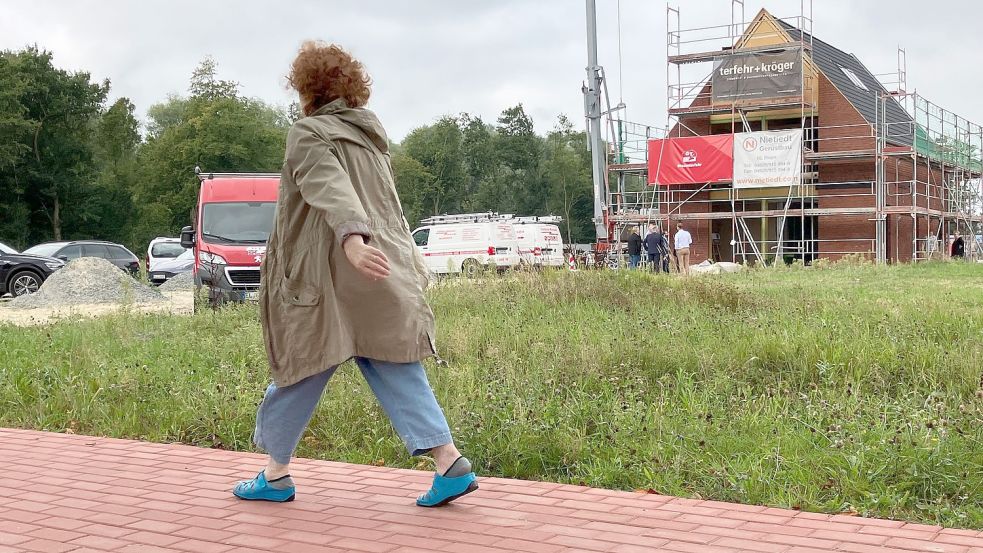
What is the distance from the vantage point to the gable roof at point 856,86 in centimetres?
3884

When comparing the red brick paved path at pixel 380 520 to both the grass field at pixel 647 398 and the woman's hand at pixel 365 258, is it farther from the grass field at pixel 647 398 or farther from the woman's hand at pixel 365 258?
the woman's hand at pixel 365 258

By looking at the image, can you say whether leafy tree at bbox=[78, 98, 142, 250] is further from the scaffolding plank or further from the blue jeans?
the blue jeans

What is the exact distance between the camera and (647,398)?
6348 mm

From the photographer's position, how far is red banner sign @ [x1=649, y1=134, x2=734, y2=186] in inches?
1487

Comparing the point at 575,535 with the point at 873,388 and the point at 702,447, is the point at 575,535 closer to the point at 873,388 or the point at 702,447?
the point at 702,447

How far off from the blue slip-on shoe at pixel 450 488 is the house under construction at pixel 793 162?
32.9m

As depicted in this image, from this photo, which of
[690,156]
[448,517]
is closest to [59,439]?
[448,517]

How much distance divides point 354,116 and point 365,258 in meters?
0.76

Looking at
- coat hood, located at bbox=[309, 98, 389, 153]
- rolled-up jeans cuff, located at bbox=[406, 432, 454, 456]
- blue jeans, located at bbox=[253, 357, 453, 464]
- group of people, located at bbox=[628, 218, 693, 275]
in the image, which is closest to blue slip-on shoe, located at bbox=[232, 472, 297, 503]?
blue jeans, located at bbox=[253, 357, 453, 464]

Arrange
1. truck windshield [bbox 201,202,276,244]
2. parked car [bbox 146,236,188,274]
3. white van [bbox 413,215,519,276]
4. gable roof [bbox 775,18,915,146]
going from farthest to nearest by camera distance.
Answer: gable roof [bbox 775,18,915,146], parked car [bbox 146,236,188,274], white van [bbox 413,215,519,276], truck windshield [bbox 201,202,276,244]

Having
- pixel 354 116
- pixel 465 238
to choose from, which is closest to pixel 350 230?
pixel 354 116

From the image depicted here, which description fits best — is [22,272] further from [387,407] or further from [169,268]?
[387,407]

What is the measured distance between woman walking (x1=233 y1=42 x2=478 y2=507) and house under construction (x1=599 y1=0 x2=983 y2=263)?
32981 millimetres

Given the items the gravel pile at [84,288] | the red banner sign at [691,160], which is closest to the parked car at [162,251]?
the gravel pile at [84,288]
